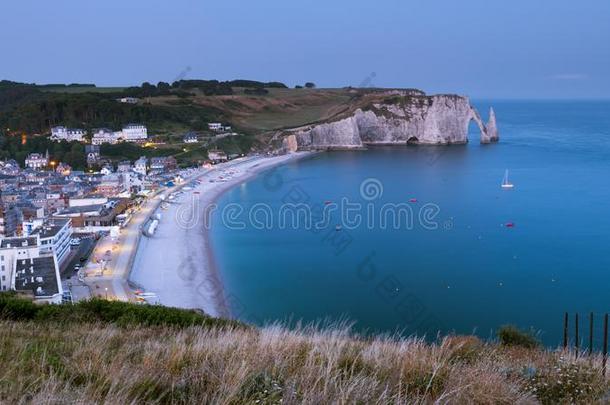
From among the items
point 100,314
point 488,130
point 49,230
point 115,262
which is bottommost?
point 115,262

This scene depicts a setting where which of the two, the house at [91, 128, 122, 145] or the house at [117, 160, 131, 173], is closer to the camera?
the house at [117, 160, 131, 173]

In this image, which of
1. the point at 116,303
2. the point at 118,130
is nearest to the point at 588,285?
the point at 116,303

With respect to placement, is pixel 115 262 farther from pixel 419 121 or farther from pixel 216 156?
pixel 419 121

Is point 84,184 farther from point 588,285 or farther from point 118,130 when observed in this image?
point 588,285

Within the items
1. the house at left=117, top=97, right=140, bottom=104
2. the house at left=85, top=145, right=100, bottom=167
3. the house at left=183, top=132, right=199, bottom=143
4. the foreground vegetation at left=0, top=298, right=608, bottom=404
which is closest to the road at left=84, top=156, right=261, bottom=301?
the foreground vegetation at left=0, top=298, right=608, bottom=404

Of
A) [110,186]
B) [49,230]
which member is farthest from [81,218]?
[110,186]

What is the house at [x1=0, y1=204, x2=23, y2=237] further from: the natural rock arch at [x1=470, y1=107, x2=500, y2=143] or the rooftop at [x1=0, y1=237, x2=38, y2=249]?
the natural rock arch at [x1=470, y1=107, x2=500, y2=143]
